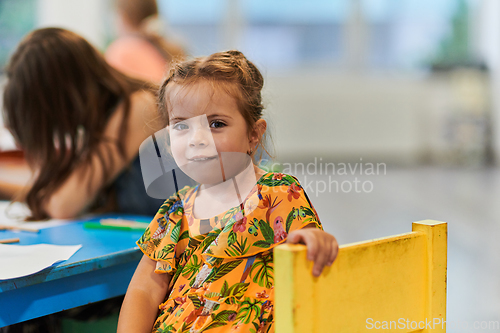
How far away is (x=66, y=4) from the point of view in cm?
358

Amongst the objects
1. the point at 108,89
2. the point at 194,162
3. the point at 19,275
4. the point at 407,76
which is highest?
the point at 407,76

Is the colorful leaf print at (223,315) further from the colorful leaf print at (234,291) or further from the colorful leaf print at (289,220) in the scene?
the colorful leaf print at (289,220)

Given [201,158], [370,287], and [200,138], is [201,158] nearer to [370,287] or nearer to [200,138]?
[200,138]

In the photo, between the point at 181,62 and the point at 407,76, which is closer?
the point at 181,62

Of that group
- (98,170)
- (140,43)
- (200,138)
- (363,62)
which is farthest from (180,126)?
(363,62)

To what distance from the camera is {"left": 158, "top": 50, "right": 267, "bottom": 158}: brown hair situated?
622 millimetres

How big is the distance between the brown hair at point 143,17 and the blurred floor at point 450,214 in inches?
31.9

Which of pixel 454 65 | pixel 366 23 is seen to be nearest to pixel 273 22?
pixel 366 23

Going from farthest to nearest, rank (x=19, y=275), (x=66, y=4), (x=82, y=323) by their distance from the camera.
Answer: (x=66, y=4) → (x=82, y=323) → (x=19, y=275)

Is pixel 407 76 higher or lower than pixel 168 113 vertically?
higher

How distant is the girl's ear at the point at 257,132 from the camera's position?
0.66 meters

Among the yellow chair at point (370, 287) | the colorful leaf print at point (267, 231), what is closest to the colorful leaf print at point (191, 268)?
the colorful leaf print at point (267, 231)

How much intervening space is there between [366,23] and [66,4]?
282 cm

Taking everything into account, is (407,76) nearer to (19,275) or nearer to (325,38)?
(325,38)
